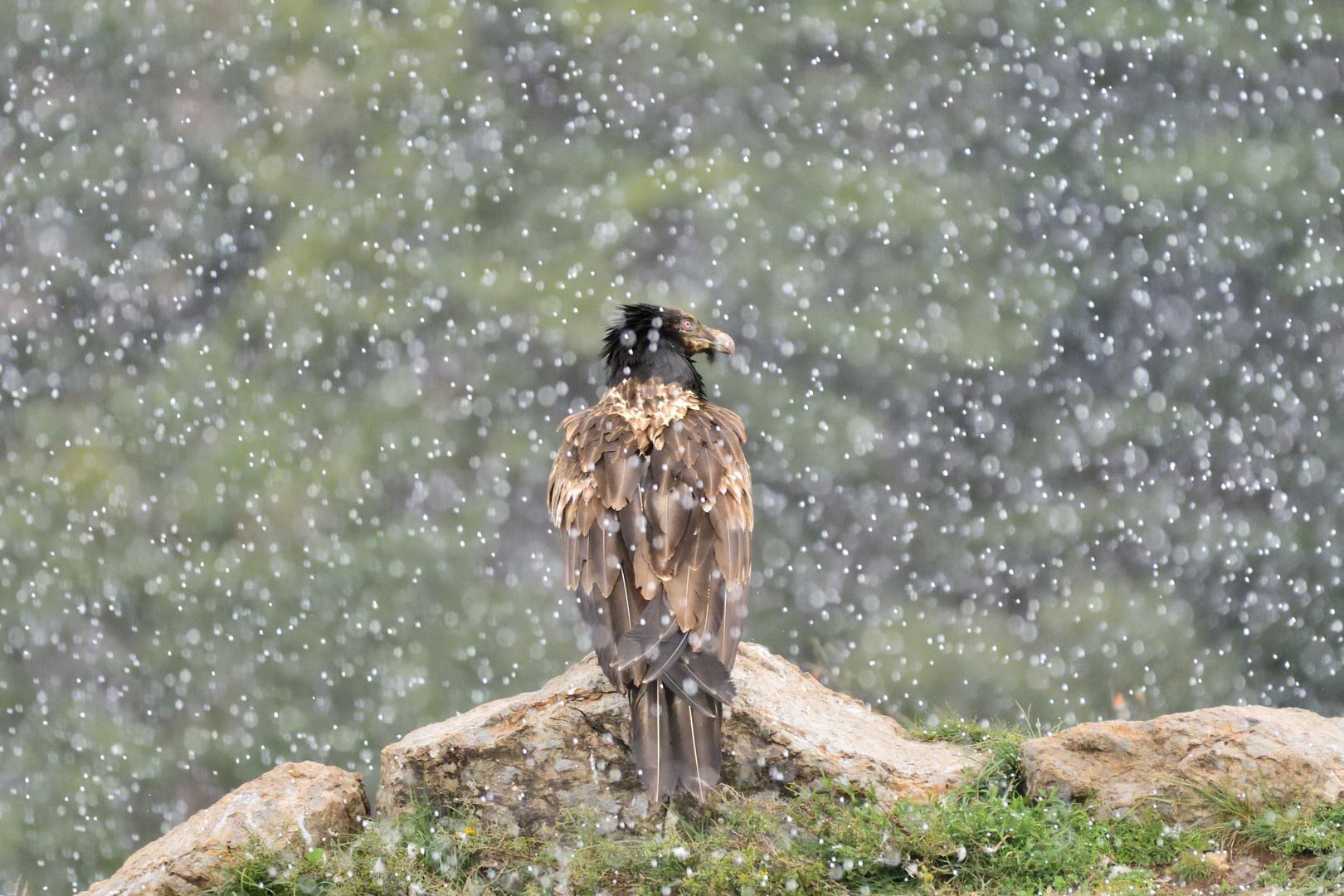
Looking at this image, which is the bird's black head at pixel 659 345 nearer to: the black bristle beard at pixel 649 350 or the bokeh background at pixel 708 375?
the black bristle beard at pixel 649 350

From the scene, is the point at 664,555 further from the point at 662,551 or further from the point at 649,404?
the point at 649,404

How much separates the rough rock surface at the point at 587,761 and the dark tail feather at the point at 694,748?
46 cm

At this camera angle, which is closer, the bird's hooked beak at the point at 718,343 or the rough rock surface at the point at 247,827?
the rough rock surface at the point at 247,827

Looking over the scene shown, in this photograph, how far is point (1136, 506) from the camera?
918 cm

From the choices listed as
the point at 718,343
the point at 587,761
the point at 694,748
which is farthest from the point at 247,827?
the point at 718,343

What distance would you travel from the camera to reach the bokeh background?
29.4 ft

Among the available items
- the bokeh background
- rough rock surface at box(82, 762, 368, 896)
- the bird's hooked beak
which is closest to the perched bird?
the bird's hooked beak

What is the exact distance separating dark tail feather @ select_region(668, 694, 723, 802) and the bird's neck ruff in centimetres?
116

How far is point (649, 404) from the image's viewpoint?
4895 mm

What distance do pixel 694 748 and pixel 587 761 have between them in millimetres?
650

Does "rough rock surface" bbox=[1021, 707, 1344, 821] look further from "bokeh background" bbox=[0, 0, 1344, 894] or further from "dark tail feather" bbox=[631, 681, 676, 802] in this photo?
"bokeh background" bbox=[0, 0, 1344, 894]

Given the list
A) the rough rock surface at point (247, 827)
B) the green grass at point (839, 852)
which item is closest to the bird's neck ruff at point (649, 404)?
the green grass at point (839, 852)

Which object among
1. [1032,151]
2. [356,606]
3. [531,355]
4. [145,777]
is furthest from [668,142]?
[145,777]

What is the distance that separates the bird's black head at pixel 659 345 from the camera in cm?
516
